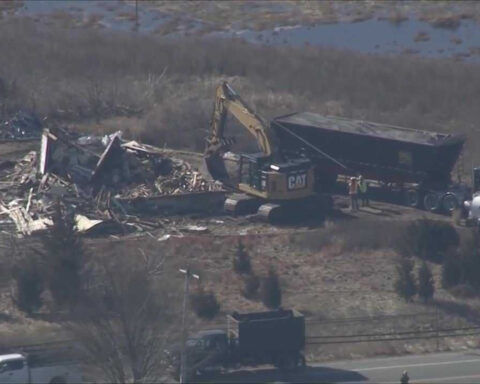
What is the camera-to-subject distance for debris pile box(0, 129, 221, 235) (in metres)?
42.9

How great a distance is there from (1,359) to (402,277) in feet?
39.0

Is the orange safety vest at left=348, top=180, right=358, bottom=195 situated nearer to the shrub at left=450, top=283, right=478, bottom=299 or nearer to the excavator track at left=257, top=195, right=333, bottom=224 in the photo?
the excavator track at left=257, top=195, right=333, bottom=224

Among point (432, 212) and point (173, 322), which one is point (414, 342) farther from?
point (432, 212)

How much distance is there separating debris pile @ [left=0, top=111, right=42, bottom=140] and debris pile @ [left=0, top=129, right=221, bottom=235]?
4723 mm

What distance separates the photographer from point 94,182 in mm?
44656

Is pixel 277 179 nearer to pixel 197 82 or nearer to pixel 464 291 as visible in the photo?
pixel 464 291

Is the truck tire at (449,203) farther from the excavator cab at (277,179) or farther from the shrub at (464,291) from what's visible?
the shrub at (464,291)

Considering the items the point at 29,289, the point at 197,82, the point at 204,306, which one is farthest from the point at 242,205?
the point at 197,82

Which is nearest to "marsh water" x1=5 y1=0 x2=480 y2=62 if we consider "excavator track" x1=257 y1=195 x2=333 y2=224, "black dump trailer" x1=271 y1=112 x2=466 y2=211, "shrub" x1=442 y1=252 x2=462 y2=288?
"black dump trailer" x1=271 y1=112 x2=466 y2=211

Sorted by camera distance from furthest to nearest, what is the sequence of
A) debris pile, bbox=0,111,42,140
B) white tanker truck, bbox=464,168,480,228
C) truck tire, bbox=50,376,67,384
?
debris pile, bbox=0,111,42,140
white tanker truck, bbox=464,168,480,228
truck tire, bbox=50,376,67,384

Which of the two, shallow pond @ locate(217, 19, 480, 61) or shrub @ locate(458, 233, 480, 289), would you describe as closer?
shrub @ locate(458, 233, 480, 289)

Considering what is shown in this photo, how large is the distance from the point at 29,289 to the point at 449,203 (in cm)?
1446

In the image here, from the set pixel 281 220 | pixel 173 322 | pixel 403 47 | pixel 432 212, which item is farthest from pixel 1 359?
pixel 403 47

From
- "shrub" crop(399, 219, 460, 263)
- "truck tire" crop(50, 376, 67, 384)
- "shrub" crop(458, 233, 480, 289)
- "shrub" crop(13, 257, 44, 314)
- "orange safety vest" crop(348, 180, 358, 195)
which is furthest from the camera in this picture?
"orange safety vest" crop(348, 180, 358, 195)
